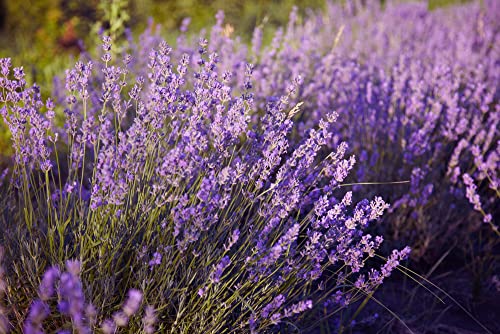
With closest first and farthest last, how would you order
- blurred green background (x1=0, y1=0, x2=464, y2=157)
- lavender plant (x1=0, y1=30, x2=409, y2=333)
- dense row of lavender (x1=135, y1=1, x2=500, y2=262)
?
1. lavender plant (x1=0, y1=30, x2=409, y2=333)
2. dense row of lavender (x1=135, y1=1, x2=500, y2=262)
3. blurred green background (x1=0, y1=0, x2=464, y2=157)

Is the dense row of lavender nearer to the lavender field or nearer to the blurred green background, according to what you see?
the lavender field

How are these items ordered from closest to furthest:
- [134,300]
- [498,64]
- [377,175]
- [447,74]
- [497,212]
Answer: [134,300] < [377,175] < [497,212] < [447,74] < [498,64]

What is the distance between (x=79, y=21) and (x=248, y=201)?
425 centimetres

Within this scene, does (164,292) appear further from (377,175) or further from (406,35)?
(406,35)

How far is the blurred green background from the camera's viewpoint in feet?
14.4

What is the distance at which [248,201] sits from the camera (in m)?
2.10

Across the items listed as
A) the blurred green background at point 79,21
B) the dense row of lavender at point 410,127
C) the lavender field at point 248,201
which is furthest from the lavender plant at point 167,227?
the blurred green background at point 79,21

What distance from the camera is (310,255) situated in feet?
5.39

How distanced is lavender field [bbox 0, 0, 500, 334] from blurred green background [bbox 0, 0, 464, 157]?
2.90 ft

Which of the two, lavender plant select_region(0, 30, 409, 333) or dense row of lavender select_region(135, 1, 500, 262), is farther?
dense row of lavender select_region(135, 1, 500, 262)

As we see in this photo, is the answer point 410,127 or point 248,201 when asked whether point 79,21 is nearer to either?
point 410,127

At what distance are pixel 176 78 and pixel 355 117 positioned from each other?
4.73ft

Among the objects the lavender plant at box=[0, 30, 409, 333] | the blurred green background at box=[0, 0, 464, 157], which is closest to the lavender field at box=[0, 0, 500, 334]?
the lavender plant at box=[0, 30, 409, 333]

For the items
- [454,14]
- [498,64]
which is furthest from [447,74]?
[454,14]
